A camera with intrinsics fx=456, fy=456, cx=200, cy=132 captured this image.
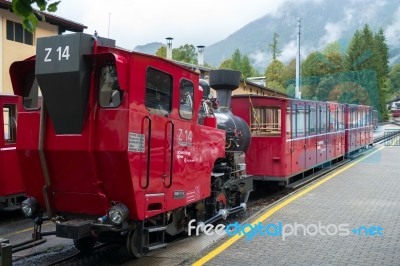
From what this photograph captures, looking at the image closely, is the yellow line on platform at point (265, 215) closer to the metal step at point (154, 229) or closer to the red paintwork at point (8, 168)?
the metal step at point (154, 229)

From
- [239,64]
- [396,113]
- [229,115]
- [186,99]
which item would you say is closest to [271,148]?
[229,115]

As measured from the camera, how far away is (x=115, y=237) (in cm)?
662

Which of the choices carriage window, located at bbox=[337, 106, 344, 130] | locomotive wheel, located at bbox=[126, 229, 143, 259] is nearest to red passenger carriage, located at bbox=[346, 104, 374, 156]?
carriage window, located at bbox=[337, 106, 344, 130]

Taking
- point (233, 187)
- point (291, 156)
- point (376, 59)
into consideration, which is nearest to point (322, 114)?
point (291, 156)

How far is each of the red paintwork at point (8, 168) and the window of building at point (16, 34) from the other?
1109 centimetres

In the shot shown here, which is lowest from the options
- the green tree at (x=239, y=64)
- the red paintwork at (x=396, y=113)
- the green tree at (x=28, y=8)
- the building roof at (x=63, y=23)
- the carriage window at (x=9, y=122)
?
the carriage window at (x=9, y=122)

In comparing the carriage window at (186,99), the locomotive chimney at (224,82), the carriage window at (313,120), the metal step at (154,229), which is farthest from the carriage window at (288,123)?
the metal step at (154,229)

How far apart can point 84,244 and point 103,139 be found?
7.89 feet

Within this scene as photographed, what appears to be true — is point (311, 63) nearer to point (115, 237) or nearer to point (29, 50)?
point (29, 50)

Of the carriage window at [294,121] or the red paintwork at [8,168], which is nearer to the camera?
the red paintwork at [8,168]

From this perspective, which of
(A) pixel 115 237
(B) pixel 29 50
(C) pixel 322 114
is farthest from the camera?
(B) pixel 29 50

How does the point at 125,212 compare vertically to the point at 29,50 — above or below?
below

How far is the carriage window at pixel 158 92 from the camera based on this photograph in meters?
5.90

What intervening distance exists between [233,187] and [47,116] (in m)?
4.71
